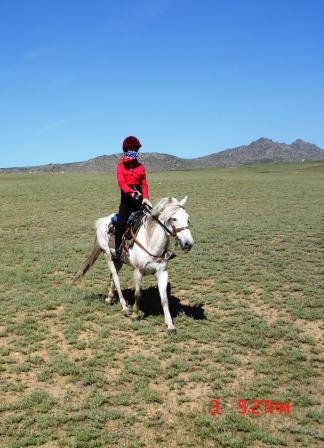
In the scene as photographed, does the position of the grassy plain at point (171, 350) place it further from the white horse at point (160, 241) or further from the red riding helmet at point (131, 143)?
the red riding helmet at point (131, 143)

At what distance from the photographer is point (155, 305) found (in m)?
10.9

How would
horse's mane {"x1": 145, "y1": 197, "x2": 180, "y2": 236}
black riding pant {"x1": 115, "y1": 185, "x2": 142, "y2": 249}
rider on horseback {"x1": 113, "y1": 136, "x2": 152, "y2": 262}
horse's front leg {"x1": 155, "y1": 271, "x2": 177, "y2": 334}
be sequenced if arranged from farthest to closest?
black riding pant {"x1": 115, "y1": 185, "x2": 142, "y2": 249} → rider on horseback {"x1": 113, "y1": 136, "x2": 152, "y2": 262} → horse's front leg {"x1": 155, "y1": 271, "x2": 177, "y2": 334} → horse's mane {"x1": 145, "y1": 197, "x2": 180, "y2": 236}

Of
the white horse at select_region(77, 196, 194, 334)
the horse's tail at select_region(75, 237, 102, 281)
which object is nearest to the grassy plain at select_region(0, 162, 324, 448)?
the horse's tail at select_region(75, 237, 102, 281)

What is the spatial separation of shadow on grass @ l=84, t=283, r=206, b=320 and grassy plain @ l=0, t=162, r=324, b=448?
Answer: 0.16 feet

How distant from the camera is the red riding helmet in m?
9.46

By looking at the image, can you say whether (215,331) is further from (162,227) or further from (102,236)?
(102,236)

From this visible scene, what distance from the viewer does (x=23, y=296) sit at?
449 inches

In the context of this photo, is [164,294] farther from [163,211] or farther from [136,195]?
[136,195]

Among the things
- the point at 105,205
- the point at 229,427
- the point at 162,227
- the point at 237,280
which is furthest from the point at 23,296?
the point at 105,205

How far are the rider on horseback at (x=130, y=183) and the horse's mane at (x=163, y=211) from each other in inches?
11.1

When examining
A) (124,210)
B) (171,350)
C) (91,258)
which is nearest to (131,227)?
(124,210)

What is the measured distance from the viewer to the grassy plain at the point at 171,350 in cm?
608

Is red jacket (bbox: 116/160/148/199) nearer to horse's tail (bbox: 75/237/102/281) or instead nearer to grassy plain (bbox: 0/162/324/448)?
horse's tail (bbox: 75/237/102/281)

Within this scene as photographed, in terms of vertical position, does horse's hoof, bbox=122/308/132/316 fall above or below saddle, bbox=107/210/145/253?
below
